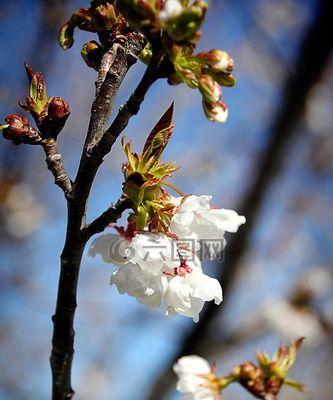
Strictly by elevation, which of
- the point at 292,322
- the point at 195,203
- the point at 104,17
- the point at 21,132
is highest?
the point at 292,322

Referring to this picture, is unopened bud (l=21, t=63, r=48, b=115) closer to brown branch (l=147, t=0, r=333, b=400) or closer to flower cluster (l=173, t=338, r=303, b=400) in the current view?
flower cluster (l=173, t=338, r=303, b=400)

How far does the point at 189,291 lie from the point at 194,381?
14 cm

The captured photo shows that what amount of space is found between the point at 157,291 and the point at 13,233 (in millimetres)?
3264

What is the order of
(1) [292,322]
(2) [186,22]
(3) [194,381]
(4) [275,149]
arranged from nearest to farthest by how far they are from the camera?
(2) [186,22] → (3) [194,381] → (4) [275,149] → (1) [292,322]

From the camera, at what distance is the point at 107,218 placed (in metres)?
0.61

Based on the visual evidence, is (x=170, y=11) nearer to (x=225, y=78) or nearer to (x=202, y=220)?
(x=225, y=78)

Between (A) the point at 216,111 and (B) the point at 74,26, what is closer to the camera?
(A) the point at 216,111

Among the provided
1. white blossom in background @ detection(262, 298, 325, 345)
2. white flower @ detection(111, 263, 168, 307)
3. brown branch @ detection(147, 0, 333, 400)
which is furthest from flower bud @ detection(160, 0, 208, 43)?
white blossom in background @ detection(262, 298, 325, 345)

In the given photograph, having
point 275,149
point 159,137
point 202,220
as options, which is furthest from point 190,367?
point 275,149

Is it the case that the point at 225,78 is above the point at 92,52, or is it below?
below

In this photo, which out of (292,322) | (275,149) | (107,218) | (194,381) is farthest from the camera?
(292,322)

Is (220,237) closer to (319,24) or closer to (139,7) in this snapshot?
(139,7)

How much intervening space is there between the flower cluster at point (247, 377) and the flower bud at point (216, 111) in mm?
329

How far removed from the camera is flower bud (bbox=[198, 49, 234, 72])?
0.56 m
